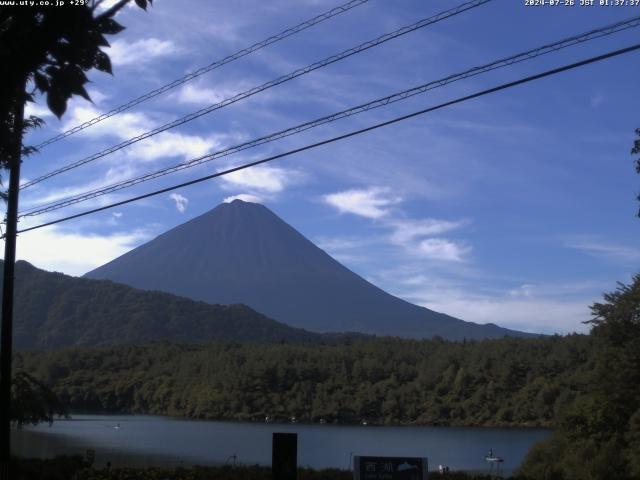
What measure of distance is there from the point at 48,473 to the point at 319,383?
91896 mm

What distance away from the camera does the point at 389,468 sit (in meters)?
9.56

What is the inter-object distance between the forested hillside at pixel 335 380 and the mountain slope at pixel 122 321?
2432 inches

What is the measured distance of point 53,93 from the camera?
15.2 feet

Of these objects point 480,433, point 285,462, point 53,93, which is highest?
point 53,93

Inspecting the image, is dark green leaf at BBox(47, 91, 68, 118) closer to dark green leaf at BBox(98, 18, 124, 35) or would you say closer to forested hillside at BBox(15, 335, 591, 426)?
dark green leaf at BBox(98, 18, 124, 35)

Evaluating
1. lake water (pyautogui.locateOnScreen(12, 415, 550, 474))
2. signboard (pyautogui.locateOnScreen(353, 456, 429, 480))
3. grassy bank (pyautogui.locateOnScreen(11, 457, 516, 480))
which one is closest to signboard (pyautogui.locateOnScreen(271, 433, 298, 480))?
signboard (pyautogui.locateOnScreen(353, 456, 429, 480))

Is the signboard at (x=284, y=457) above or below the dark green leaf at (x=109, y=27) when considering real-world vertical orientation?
below

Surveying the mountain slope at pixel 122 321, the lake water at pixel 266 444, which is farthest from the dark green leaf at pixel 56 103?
the mountain slope at pixel 122 321

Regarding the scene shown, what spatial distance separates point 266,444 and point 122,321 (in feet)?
457

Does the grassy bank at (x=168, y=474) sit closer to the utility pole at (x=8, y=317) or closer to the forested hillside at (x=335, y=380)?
the utility pole at (x=8, y=317)

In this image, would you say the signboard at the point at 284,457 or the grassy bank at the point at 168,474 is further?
the grassy bank at the point at 168,474

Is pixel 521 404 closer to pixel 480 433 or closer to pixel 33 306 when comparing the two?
pixel 480 433

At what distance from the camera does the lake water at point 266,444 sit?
4662 centimetres

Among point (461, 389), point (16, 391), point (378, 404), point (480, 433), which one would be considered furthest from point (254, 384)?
point (16, 391)
